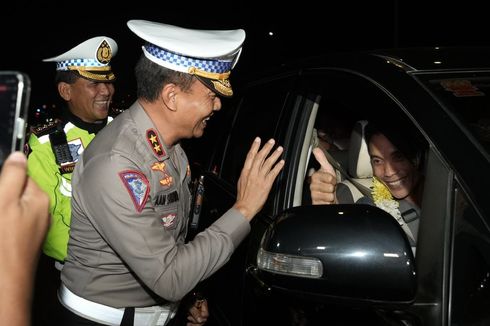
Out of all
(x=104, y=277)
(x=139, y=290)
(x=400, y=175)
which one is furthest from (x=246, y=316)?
(x=400, y=175)

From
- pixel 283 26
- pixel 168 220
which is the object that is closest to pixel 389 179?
pixel 168 220

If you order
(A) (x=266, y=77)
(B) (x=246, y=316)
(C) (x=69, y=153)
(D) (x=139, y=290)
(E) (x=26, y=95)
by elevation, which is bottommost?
(B) (x=246, y=316)

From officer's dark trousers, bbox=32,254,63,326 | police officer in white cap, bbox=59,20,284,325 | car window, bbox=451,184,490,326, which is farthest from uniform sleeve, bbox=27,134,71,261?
car window, bbox=451,184,490,326

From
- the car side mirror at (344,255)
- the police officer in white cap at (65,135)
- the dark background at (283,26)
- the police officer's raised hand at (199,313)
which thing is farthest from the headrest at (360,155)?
the dark background at (283,26)

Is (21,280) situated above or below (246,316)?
above

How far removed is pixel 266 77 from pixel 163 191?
1.15 m

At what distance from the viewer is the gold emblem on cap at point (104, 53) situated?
3.62m

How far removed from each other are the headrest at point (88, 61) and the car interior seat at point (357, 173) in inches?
66.5

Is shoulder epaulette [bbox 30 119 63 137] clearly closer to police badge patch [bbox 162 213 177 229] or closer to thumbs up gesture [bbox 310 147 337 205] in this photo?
police badge patch [bbox 162 213 177 229]

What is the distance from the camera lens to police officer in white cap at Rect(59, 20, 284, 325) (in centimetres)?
181

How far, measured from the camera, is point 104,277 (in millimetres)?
2064

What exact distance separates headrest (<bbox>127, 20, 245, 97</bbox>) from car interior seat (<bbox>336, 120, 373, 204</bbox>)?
2.78ft

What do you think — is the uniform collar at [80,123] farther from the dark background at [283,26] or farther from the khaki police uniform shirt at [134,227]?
the dark background at [283,26]

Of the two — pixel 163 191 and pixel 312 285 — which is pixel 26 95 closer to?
pixel 312 285
